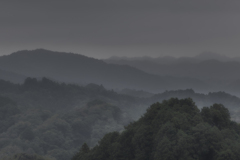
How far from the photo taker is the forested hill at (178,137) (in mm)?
19578

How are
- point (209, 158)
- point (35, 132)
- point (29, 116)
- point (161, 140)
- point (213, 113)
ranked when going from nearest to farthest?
point (209, 158) < point (161, 140) < point (213, 113) < point (35, 132) < point (29, 116)

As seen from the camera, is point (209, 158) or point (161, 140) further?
point (161, 140)

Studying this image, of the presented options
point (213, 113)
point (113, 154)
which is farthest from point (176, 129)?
point (113, 154)

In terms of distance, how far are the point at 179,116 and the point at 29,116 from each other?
4514 inches

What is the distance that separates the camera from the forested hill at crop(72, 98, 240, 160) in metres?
19.6

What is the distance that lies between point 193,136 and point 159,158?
2.81m

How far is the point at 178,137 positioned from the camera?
67.0ft

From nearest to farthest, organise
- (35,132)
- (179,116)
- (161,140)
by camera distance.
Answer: (161,140) → (179,116) → (35,132)

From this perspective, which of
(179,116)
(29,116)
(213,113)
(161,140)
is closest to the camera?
(161,140)

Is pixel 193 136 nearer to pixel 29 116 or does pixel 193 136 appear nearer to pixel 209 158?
pixel 209 158

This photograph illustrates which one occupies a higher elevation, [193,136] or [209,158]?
[193,136]

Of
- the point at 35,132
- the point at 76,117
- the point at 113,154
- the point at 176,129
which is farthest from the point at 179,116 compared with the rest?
the point at 76,117

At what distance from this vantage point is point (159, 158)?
2000cm

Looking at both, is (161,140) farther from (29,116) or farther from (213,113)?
(29,116)
